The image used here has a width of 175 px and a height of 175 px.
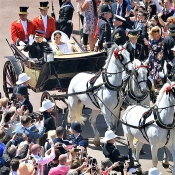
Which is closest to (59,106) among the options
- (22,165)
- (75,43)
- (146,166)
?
(75,43)

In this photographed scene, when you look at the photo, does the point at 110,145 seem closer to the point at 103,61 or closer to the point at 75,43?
the point at 103,61

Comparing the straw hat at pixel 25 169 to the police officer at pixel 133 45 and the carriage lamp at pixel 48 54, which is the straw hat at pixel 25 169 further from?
the police officer at pixel 133 45

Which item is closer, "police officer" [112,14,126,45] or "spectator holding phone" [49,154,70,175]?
"spectator holding phone" [49,154,70,175]

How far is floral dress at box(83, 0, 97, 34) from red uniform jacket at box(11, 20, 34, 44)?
7.69 feet

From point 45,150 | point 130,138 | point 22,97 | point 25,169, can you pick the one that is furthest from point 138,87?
point 25,169

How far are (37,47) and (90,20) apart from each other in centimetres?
346

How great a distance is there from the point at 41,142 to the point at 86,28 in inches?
253

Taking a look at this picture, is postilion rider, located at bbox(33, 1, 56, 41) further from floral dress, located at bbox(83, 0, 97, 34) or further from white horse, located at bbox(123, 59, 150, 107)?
white horse, located at bbox(123, 59, 150, 107)

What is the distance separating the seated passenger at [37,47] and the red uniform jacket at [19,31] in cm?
92

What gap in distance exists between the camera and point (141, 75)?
15.7m

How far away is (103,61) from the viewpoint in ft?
57.4

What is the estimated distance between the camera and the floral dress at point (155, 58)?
18.0m

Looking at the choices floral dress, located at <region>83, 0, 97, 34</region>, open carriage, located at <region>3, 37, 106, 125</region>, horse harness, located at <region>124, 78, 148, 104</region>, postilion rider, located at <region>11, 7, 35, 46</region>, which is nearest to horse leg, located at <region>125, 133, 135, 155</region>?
horse harness, located at <region>124, 78, 148, 104</region>

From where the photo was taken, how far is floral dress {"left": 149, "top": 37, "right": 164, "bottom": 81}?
709 inches
